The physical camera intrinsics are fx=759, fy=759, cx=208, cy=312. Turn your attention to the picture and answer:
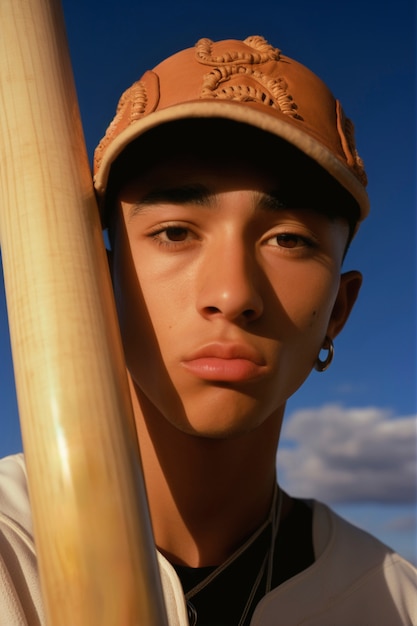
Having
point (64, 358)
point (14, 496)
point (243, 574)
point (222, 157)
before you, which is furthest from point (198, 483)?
point (64, 358)

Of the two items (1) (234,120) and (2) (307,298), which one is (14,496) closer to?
(2) (307,298)

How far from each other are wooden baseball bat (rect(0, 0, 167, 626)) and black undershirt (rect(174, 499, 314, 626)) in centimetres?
100

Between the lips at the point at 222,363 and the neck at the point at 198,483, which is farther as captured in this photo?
the neck at the point at 198,483

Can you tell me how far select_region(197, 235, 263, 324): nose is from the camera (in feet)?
5.33

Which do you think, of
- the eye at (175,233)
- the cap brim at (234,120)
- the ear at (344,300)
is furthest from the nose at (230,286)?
the ear at (344,300)

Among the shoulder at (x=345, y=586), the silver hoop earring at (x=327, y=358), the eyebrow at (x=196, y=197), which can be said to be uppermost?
the eyebrow at (x=196, y=197)

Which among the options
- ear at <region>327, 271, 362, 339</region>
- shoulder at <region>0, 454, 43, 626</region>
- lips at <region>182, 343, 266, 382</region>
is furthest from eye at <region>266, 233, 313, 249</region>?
shoulder at <region>0, 454, 43, 626</region>

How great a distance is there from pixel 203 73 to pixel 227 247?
51 centimetres

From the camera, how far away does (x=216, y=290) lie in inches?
64.6

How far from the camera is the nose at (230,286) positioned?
1.62 meters

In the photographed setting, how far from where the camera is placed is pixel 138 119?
1874 millimetres

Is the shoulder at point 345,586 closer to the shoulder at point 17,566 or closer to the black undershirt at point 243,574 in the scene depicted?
the black undershirt at point 243,574

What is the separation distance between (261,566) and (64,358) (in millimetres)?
1329

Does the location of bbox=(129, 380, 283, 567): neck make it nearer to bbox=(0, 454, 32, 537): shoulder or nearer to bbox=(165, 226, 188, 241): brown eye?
bbox=(0, 454, 32, 537): shoulder
